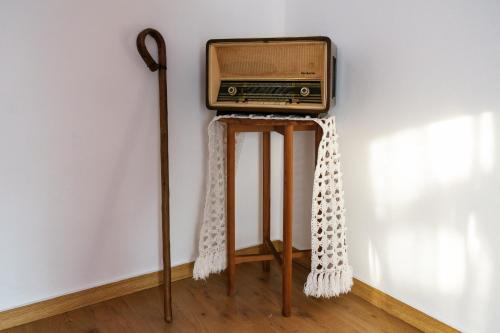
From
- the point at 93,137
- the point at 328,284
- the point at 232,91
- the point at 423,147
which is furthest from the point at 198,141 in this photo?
the point at 423,147

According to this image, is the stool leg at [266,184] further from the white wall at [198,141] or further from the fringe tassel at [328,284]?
the fringe tassel at [328,284]

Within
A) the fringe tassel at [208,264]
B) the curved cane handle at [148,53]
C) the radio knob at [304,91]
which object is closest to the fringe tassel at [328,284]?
the fringe tassel at [208,264]

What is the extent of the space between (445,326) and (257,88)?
113 centimetres

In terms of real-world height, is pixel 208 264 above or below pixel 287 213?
below

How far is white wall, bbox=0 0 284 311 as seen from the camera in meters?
1.63

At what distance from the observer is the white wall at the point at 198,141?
1.47m

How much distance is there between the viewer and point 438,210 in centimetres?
158

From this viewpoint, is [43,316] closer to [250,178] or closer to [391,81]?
[250,178]

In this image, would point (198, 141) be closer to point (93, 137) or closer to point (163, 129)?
point (163, 129)

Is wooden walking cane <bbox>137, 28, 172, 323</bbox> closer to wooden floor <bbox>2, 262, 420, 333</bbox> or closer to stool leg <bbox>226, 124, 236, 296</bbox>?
wooden floor <bbox>2, 262, 420, 333</bbox>

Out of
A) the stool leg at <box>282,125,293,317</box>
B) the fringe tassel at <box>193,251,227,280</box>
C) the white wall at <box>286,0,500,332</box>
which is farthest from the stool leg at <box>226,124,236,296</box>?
the white wall at <box>286,0,500,332</box>

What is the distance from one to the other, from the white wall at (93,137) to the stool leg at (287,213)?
52 centimetres

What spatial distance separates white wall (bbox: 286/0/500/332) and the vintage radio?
0.68ft

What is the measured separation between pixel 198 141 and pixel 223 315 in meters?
0.77
